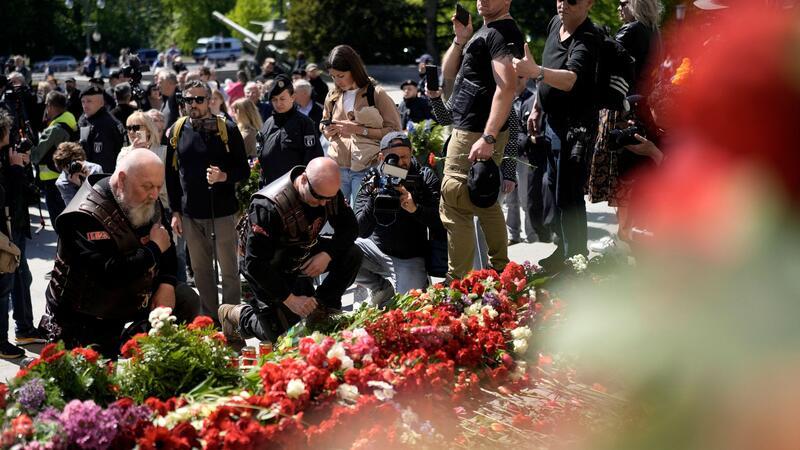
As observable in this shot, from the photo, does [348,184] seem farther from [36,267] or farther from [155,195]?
[36,267]

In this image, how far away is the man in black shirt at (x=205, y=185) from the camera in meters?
7.75

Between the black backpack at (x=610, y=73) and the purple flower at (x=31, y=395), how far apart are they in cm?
397

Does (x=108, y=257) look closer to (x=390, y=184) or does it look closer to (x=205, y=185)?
(x=390, y=184)

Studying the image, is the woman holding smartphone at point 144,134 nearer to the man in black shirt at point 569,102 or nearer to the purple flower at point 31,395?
the man in black shirt at point 569,102

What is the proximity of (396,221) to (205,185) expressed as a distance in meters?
1.66

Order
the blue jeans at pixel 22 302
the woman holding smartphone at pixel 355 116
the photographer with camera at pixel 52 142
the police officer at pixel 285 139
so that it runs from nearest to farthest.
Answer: the blue jeans at pixel 22 302 → the woman holding smartphone at pixel 355 116 → the police officer at pixel 285 139 → the photographer with camera at pixel 52 142

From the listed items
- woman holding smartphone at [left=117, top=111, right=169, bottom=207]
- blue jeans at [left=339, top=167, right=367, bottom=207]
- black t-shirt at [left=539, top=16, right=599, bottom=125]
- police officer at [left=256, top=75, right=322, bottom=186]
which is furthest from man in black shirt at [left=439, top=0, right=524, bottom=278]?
woman holding smartphone at [left=117, top=111, right=169, bottom=207]

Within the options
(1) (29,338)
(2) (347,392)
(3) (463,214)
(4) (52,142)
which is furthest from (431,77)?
(4) (52,142)

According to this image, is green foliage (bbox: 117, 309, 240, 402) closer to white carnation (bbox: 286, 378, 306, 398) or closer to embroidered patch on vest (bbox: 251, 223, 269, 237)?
white carnation (bbox: 286, 378, 306, 398)

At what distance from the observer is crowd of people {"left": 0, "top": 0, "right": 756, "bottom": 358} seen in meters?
5.49

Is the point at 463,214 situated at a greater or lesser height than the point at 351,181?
greater

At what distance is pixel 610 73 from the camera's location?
6.36m

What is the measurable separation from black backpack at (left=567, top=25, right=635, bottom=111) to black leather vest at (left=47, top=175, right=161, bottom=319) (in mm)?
3074

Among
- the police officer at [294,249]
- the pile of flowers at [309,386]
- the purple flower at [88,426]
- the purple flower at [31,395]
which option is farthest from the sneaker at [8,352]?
the purple flower at [88,426]
